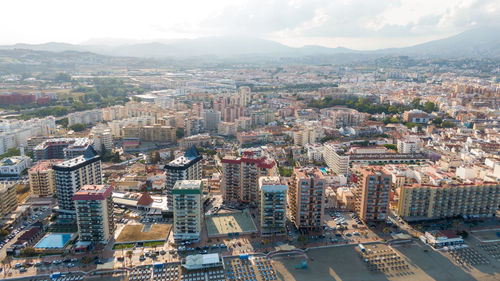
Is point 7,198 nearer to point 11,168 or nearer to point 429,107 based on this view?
point 11,168

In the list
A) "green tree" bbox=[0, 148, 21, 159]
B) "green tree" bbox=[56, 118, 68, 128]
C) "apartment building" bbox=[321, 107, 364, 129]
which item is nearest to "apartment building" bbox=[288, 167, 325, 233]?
"green tree" bbox=[0, 148, 21, 159]

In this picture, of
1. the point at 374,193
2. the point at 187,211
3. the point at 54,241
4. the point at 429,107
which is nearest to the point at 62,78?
the point at 429,107

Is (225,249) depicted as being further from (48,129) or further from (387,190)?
(48,129)

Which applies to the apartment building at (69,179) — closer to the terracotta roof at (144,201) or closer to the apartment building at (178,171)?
the terracotta roof at (144,201)

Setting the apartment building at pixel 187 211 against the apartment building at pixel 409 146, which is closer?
the apartment building at pixel 187 211

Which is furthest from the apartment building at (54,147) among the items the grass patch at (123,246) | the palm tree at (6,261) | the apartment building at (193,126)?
the grass patch at (123,246)

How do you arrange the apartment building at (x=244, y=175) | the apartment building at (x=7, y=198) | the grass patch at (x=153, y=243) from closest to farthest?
the grass patch at (x=153, y=243)
the apartment building at (x=7, y=198)
the apartment building at (x=244, y=175)

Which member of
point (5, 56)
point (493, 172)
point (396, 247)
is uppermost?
point (5, 56)

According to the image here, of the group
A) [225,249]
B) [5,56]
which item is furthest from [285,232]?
[5,56]

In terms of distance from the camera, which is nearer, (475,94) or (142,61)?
(475,94)
